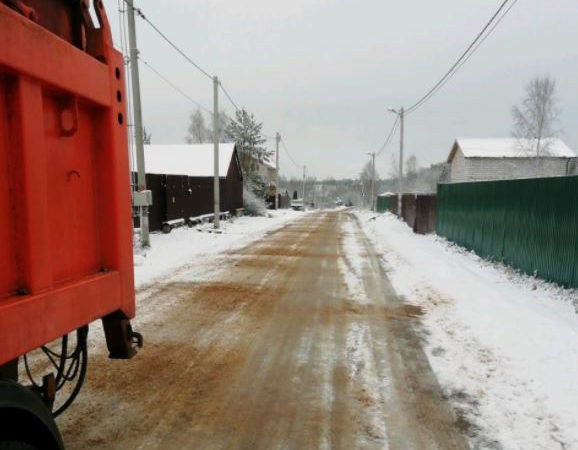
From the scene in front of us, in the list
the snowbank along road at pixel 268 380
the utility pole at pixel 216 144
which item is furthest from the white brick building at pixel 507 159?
the snowbank along road at pixel 268 380

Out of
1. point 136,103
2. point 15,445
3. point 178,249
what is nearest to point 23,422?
point 15,445

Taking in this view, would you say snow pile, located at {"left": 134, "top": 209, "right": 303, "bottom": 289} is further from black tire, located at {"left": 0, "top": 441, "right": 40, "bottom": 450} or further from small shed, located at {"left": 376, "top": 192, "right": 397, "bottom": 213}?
small shed, located at {"left": 376, "top": 192, "right": 397, "bottom": 213}

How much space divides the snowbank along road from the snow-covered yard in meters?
0.25

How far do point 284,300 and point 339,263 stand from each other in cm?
459

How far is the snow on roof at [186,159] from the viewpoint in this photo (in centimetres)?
3234

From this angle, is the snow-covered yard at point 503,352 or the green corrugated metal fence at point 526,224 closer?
the snow-covered yard at point 503,352

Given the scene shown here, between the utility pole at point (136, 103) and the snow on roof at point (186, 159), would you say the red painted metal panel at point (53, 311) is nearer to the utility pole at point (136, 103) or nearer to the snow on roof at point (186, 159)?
the utility pole at point (136, 103)

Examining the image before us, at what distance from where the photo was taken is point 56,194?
208cm

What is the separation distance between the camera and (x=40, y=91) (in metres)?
1.93

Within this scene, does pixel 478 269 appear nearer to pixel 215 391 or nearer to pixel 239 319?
pixel 239 319

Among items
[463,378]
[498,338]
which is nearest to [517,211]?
[498,338]

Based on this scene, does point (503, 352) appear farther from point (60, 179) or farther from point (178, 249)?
point (178, 249)

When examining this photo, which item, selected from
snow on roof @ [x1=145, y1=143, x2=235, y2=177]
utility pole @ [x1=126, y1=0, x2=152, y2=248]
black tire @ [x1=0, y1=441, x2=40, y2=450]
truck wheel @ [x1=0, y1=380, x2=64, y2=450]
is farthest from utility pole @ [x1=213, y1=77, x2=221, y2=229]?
black tire @ [x1=0, y1=441, x2=40, y2=450]

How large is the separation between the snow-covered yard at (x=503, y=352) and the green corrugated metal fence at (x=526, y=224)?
0.43 m
